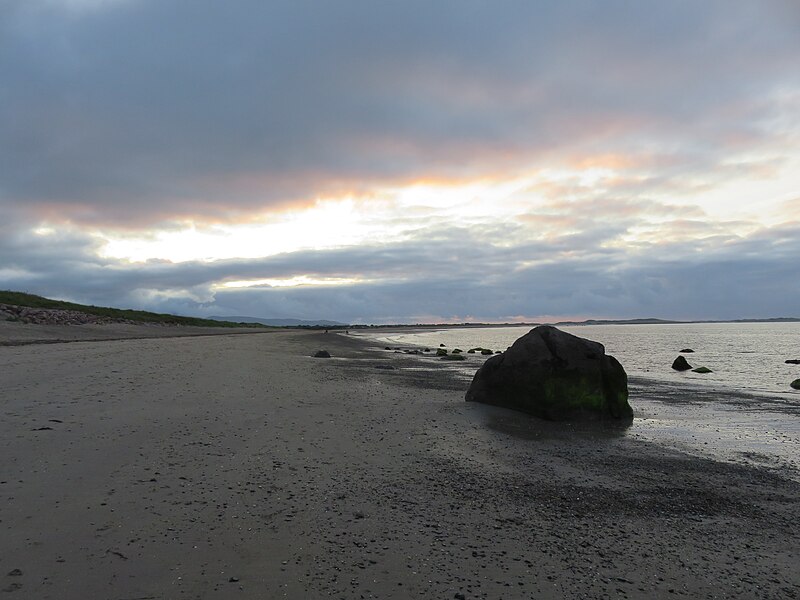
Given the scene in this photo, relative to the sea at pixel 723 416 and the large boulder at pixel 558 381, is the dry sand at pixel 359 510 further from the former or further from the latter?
the large boulder at pixel 558 381

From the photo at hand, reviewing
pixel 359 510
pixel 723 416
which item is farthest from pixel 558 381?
pixel 359 510

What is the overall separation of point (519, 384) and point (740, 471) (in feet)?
18.3

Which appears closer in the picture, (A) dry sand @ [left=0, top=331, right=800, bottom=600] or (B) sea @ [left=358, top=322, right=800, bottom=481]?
(A) dry sand @ [left=0, top=331, right=800, bottom=600]

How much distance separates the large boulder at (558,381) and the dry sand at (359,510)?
1.31 m

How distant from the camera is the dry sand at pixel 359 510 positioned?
4.29 meters

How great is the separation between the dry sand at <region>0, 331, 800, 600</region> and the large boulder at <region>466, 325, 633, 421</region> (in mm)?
1306

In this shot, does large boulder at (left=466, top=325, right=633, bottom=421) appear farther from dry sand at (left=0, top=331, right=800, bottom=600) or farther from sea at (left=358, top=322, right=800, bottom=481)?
dry sand at (left=0, top=331, right=800, bottom=600)

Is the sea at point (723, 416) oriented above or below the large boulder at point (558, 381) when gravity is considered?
below

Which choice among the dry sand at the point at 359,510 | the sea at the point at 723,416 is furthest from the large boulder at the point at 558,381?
the dry sand at the point at 359,510

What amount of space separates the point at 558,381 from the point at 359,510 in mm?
8180

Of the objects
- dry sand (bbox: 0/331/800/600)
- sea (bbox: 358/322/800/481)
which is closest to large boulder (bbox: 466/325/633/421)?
sea (bbox: 358/322/800/481)

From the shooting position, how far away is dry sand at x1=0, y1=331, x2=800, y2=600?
14.1 feet

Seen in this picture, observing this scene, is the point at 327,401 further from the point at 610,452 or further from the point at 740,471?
the point at 740,471

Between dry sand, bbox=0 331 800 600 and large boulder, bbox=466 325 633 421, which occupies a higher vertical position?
large boulder, bbox=466 325 633 421
